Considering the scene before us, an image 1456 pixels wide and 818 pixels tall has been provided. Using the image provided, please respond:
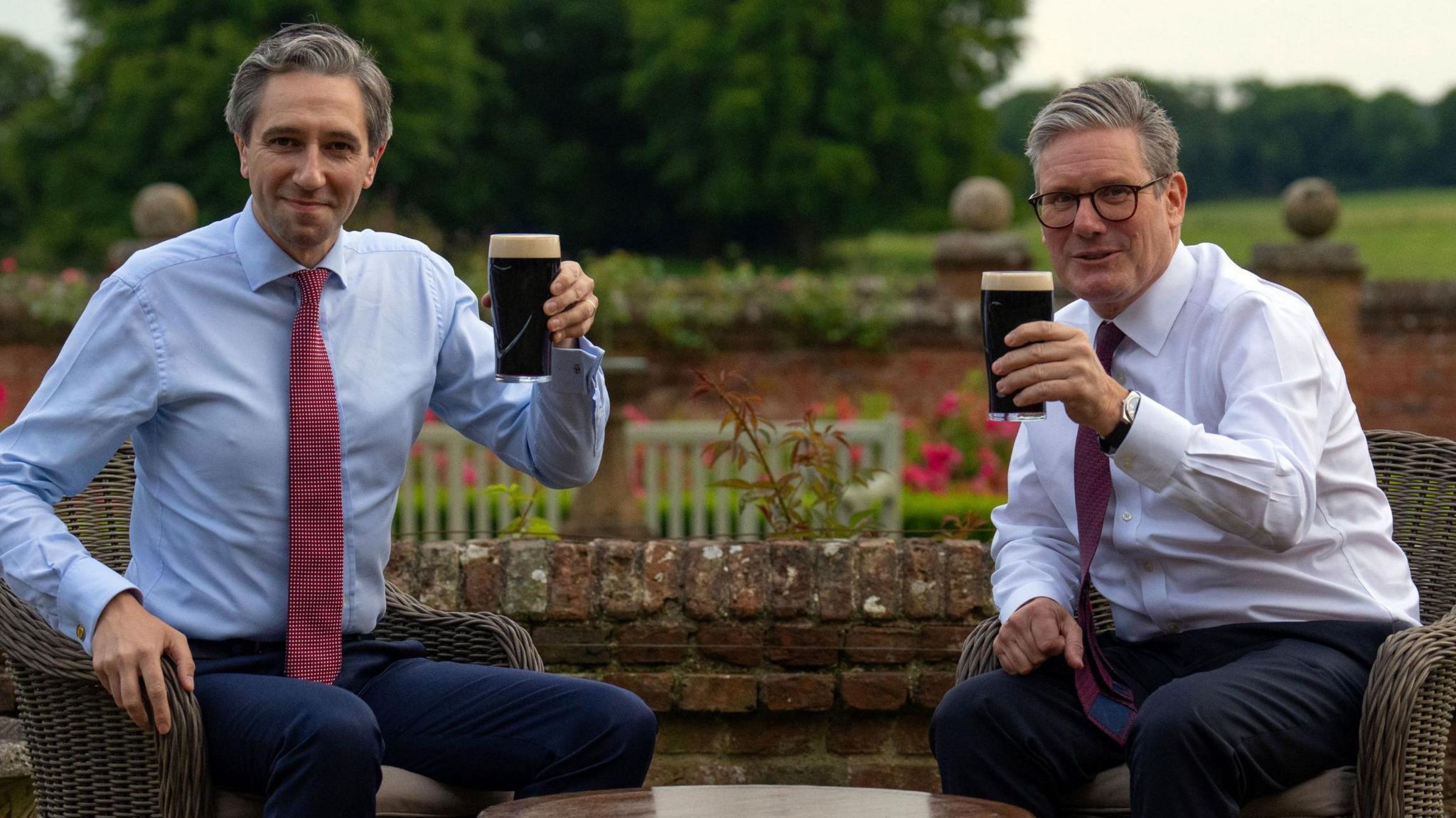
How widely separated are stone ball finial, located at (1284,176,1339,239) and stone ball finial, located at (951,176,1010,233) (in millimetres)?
1998

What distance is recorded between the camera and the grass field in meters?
28.9

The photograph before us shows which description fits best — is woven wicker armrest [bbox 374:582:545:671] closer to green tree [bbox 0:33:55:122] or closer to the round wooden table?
the round wooden table

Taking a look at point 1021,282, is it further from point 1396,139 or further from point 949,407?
point 1396,139

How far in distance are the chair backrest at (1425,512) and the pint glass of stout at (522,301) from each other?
46.1 inches

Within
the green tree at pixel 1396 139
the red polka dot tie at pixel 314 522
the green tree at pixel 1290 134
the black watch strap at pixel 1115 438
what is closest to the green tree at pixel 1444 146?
the green tree at pixel 1396 139

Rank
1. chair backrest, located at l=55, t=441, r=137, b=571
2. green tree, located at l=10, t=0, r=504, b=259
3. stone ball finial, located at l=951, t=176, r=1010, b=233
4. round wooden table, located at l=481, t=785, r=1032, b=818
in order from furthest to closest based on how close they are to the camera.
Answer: green tree, located at l=10, t=0, r=504, b=259 < stone ball finial, located at l=951, t=176, r=1010, b=233 < chair backrest, located at l=55, t=441, r=137, b=571 < round wooden table, located at l=481, t=785, r=1032, b=818

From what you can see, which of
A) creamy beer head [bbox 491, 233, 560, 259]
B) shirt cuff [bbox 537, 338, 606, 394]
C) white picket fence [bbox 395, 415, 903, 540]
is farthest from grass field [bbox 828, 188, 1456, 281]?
creamy beer head [bbox 491, 233, 560, 259]

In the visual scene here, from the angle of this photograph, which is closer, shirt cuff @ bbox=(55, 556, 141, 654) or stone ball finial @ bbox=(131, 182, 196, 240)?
shirt cuff @ bbox=(55, 556, 141, 654)

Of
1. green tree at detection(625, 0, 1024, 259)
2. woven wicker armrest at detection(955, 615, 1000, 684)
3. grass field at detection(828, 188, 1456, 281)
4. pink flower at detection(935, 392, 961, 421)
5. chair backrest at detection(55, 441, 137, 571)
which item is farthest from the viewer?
green tree at detection(625, 0, 1024, 259)

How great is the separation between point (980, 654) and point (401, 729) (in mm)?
967

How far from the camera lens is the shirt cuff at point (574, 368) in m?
2.51

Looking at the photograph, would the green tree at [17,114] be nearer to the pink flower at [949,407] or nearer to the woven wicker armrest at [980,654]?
the pink flower at [949,407]

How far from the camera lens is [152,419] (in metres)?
2.45

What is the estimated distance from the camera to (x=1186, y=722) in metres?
2.21
